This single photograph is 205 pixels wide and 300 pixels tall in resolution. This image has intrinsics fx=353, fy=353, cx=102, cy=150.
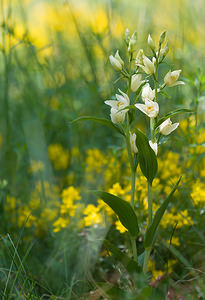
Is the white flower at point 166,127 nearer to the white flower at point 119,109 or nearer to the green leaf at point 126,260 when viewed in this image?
the white flower at point 119,109

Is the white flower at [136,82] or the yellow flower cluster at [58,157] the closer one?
the white flower at [136,82]

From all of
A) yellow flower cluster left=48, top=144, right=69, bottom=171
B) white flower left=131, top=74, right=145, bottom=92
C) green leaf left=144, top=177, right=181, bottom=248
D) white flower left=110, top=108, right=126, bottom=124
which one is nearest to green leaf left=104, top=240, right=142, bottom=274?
green leaf left=144, top=177, right=181, bottom=248

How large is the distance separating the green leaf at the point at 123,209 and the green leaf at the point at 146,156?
119 millimetres

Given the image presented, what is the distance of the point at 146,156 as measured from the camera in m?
0.98

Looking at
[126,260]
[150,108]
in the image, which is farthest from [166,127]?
[126,260]

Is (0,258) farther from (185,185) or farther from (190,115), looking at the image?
(190,115)

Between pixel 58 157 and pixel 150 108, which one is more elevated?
pixel 150 108

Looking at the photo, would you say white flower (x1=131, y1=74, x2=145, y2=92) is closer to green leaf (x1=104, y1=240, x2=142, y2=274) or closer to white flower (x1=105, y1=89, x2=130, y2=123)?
white flower (x1=105, y1=89, x2=130, y2=123)

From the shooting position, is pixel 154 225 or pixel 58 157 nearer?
pixel 154 225

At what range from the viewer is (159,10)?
3.11 metres

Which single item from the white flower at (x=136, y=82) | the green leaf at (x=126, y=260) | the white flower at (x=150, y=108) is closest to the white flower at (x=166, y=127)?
the white flower at (x=150, y=108)

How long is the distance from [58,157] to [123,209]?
48.9 inches

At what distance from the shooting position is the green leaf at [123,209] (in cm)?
94

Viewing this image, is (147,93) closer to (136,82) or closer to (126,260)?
(136,82)
